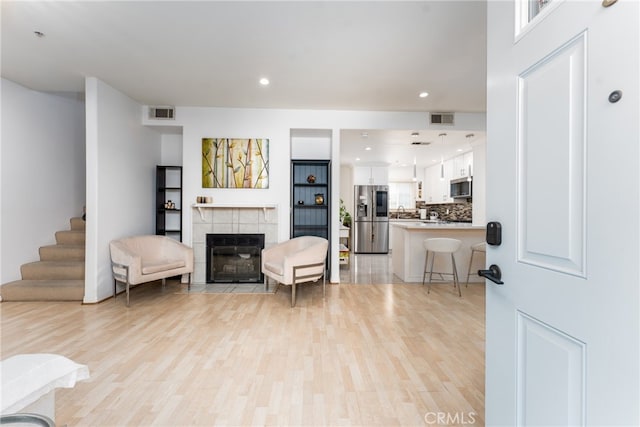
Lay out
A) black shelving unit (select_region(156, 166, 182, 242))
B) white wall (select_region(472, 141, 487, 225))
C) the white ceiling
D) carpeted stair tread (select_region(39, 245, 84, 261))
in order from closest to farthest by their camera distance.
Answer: the white ceiling, carpeted stair tread (select_region(39, 245, 84, 261)), black shelving unit (select_region(156, 166, 182, 242)), white wall (select_region(472, 141, 487, 225))

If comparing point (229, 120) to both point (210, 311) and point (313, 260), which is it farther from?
point (210, 311)

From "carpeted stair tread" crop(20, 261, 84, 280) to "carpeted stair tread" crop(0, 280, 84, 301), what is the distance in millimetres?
169

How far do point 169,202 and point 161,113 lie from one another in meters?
1.44

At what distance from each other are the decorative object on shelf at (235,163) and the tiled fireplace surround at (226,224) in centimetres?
40

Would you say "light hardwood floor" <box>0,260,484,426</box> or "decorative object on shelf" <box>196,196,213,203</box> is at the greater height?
"decorative object on shelf" <box>196,196,213,203</box>

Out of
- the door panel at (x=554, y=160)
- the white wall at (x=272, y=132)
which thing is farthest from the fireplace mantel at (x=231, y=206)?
the door panel at (x=554, y=160)

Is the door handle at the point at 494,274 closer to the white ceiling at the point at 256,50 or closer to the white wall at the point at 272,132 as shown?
the white ceiling at the point at 256,50

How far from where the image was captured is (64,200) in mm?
4383

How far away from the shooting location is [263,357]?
2.26 metres

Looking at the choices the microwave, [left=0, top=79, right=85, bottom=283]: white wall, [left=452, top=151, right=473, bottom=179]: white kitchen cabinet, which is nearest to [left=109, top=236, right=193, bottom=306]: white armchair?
[left=0, top=79, right=85, bottom=283]: white wall

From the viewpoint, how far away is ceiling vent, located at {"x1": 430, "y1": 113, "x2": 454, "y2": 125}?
4574mm

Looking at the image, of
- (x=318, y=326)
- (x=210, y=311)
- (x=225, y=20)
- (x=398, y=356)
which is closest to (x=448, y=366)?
(x=398, y=356)

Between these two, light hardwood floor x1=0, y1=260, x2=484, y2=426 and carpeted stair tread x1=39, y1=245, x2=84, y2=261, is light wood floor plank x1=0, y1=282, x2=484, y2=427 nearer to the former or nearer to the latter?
light hardwood floor x1=0, y1=260, x2=484, y2=426

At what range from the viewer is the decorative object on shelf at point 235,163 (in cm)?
450
